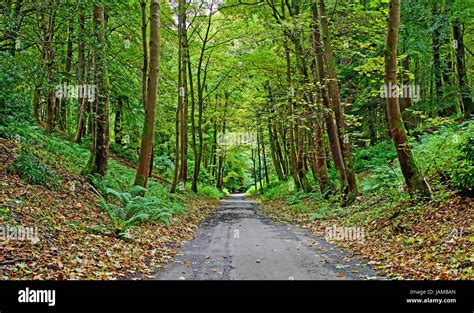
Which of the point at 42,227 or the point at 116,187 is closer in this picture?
the point at 42,227

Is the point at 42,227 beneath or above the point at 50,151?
beneath

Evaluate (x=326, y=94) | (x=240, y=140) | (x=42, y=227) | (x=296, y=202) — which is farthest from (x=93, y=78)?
(x=240, y=140)

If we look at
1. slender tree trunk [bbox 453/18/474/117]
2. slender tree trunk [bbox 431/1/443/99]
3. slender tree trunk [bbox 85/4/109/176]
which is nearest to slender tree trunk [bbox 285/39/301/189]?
slender tree trunk [bbox 431/1/443/99]

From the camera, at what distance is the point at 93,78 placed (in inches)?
442

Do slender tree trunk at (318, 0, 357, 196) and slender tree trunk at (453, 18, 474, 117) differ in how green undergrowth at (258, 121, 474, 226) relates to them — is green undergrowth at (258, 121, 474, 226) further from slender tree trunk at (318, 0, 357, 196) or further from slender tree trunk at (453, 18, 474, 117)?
slender tree trunk at (453, 18, 474, 117)

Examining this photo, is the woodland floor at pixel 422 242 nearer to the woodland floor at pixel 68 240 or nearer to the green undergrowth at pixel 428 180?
the green undergrowth at pixel 428 180

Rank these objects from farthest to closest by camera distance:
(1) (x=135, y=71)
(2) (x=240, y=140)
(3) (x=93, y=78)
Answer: (2) (x=240, y=140) < (1) (x=135, y=71) < (3) (x=93, y=78)

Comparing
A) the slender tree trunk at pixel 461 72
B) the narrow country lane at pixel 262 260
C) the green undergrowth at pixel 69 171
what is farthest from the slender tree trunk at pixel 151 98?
the slender tree trunk at pixel 461 72

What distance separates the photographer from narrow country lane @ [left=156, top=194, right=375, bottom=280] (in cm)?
612

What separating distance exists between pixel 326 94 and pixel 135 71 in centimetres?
887

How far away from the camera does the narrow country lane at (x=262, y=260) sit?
20.1 ft

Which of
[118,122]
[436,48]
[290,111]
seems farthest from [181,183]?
[436,48]

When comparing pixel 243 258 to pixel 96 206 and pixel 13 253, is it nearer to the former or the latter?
pixel 13 253

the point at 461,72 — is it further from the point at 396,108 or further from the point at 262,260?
the point at 262,260
